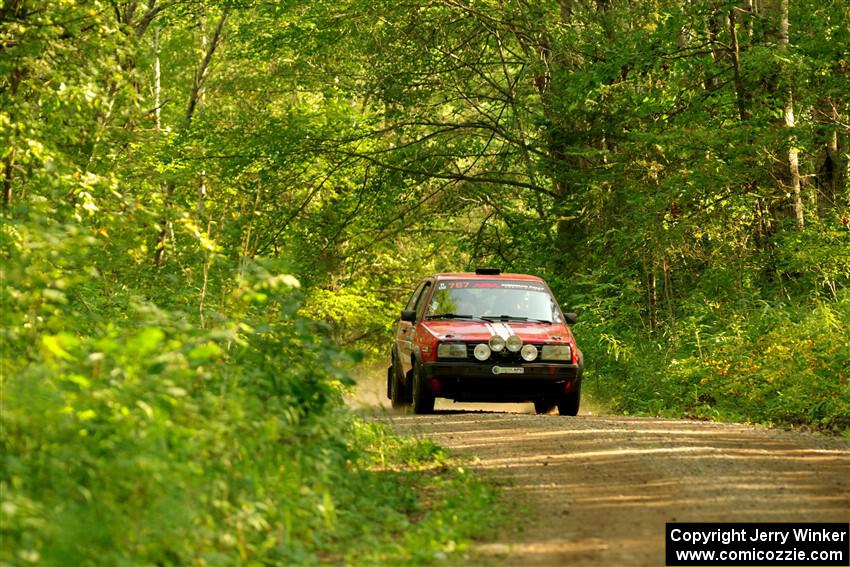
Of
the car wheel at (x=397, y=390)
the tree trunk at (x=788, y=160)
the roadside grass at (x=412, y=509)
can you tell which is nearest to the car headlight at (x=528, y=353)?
the car wheel at (x=397, y=390)

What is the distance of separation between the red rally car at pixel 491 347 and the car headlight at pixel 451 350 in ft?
0.04

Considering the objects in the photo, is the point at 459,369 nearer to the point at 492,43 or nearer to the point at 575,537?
the point at 575,537

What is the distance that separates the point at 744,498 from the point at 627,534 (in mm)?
1550

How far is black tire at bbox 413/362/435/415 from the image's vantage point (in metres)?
15.9

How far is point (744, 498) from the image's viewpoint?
9.45 meters

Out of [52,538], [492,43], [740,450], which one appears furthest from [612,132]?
[52,538]

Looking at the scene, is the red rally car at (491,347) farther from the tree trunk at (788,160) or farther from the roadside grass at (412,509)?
the tree trunk at (788,160)

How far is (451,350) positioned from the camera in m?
15.6

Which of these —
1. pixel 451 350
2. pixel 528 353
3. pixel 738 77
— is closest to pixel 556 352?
pixel 528 353

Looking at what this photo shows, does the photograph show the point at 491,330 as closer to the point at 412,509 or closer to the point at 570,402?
the point at 570,402

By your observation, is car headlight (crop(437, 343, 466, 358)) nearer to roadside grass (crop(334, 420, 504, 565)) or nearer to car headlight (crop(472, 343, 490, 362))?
car headlight (crop(472, 343, 490, 362))

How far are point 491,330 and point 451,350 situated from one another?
61 cm

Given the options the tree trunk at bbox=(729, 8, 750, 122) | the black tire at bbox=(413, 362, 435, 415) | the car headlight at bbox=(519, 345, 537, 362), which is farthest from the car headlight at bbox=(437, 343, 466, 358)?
the tree trunk at bbox=(729, 8, 750, 122)

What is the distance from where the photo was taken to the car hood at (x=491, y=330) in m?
15.7
